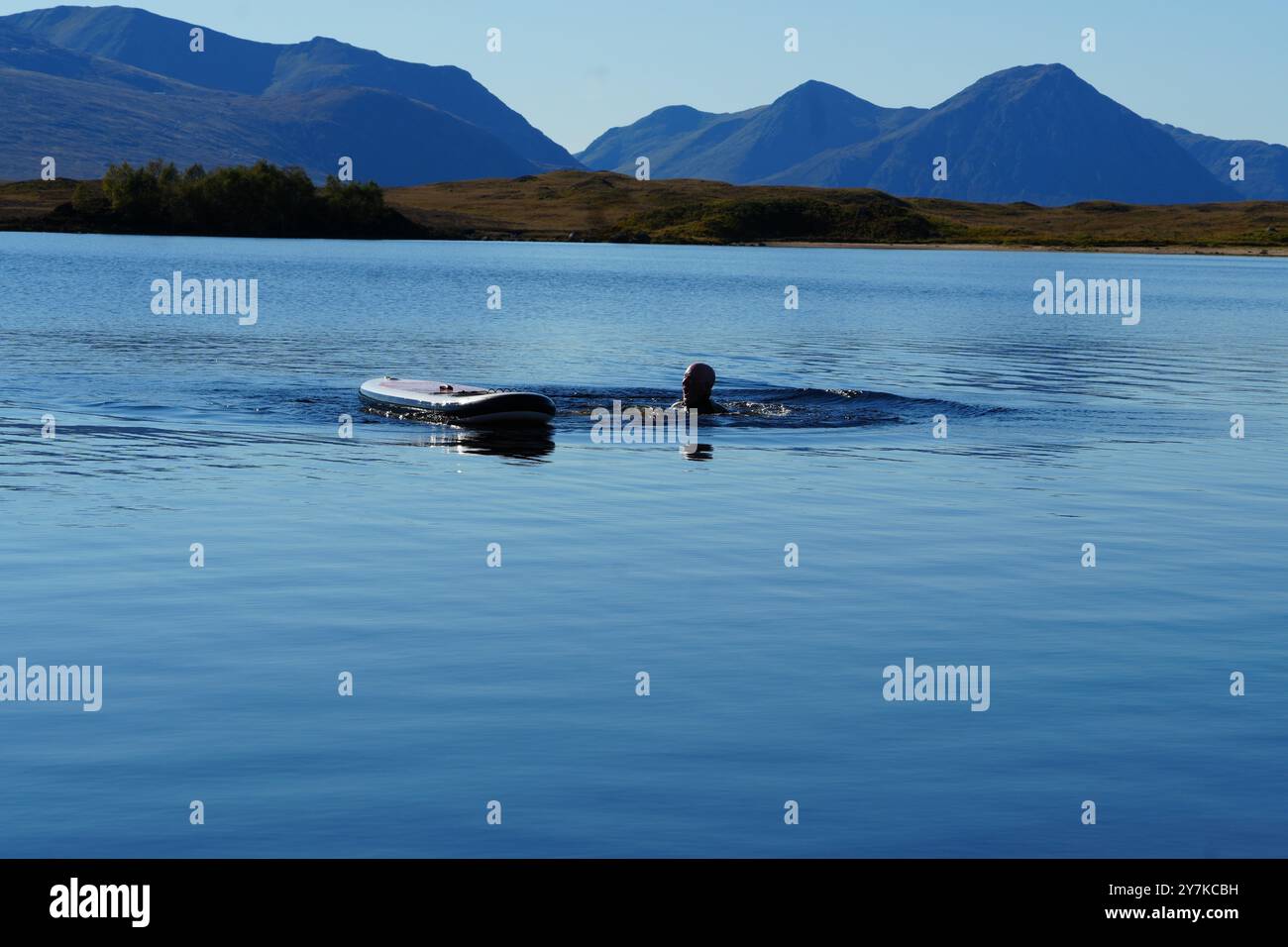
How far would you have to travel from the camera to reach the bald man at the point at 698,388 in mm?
42781

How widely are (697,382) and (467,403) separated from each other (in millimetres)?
6663

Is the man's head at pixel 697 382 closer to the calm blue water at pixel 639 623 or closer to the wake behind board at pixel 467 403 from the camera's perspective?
the calm blue water at pixel 639 623

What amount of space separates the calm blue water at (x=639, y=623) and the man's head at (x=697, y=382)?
3.62 ft

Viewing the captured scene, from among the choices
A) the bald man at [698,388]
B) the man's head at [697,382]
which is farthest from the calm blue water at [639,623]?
the man's head at [697,382]

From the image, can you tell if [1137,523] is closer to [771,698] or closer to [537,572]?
[537,572]

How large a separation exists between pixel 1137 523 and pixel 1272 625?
24.3 ft

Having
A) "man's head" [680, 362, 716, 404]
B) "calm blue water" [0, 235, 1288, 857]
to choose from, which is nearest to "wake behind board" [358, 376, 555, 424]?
"calm blue water" [0, 235, 1288, 857]

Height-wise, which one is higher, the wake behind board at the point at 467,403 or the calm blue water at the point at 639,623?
the wake behind board at the point at 467,403

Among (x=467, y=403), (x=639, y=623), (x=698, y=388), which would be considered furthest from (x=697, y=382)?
(x=639, y=623)

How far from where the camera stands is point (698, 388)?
4312 centimetres

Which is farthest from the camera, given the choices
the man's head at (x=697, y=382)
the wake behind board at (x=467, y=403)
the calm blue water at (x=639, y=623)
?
the man's head at (x=697, y=382)

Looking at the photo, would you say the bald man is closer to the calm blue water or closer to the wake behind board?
the calm blue water

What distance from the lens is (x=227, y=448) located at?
34.5 metres

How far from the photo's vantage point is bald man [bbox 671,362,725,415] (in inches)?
1684
